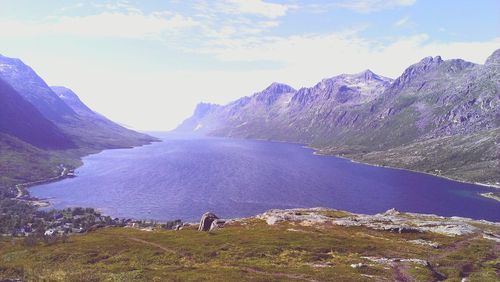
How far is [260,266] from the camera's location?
67.2 metres

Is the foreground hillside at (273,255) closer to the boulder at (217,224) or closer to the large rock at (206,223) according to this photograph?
the boulder at (217,224)

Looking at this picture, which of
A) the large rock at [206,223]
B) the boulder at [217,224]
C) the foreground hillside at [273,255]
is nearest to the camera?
the foreground hillside at [273,255]

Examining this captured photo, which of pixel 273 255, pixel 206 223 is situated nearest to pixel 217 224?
pixel 206 223

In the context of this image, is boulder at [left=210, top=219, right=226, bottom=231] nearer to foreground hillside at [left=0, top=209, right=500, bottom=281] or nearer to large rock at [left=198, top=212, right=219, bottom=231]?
large rock at [left=198, top=212, right=219, bottom=231]

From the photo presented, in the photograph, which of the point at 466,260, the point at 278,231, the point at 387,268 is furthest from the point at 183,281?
the point at 466,260

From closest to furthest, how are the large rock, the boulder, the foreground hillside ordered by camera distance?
the foreground hillside → the boulder → the large rock

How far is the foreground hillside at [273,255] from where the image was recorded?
61.4 m

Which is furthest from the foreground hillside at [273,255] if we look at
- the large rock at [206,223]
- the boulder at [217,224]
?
the large rock at [206,223]

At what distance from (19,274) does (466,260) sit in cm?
8014

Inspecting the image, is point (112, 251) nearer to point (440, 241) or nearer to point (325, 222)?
point (325, 222)

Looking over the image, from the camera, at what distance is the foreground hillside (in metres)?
61.4

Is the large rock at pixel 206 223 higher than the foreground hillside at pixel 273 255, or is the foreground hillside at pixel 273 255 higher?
the foreground hillside at pixel 273 255

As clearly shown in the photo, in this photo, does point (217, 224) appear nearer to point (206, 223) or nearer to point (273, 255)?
point (206, 223)

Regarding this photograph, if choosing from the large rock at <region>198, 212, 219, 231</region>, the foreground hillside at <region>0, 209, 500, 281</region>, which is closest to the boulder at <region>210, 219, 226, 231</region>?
the large rock at <region>198, 212, 219, 231</region>
